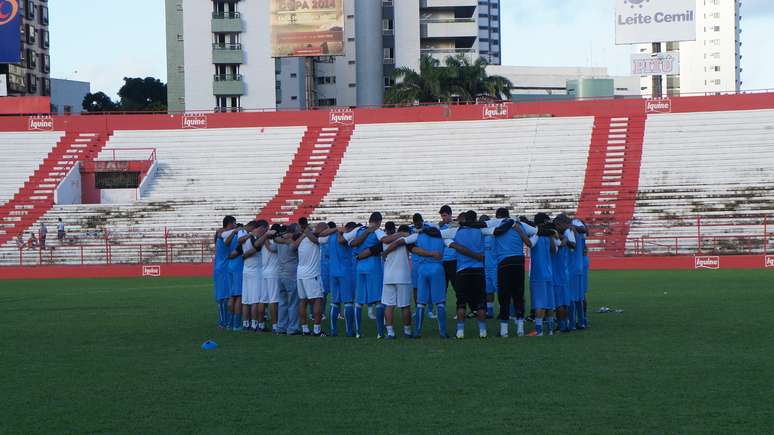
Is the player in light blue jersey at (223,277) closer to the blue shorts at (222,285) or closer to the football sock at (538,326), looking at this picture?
the blue shorts at (222,285)

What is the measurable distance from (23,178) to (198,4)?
108ft

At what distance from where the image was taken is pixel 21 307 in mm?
25984

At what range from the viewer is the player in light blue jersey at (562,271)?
693 inches

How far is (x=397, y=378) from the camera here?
12.8m

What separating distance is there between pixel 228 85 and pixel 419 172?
34227 millimetres

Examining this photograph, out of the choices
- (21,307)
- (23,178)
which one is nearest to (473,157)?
(23,178)

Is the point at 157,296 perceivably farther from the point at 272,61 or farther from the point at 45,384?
the point at 272,61

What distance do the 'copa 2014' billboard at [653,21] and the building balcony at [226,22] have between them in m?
33.8

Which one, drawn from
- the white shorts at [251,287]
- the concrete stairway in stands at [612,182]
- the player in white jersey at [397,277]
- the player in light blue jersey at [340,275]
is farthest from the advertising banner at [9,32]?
the player in white jersey at [397,277]

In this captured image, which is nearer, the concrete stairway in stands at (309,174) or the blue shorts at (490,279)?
the blue shorts at (490,279)

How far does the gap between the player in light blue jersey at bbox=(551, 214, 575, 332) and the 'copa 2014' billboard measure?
3977cm

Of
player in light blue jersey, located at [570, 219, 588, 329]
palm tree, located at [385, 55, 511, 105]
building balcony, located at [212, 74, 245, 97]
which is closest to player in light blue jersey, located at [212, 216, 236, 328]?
player in light blue jersey, located at [570, 219, 588, 329]

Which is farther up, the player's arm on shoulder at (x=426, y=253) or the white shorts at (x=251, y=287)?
the player's arm on shoulder at (x=426, y=253)

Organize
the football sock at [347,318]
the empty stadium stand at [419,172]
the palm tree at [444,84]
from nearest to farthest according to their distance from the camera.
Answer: the football sock at [347,318]
the empty stadium stand at [419,172]
the palm tree at [444,84]
